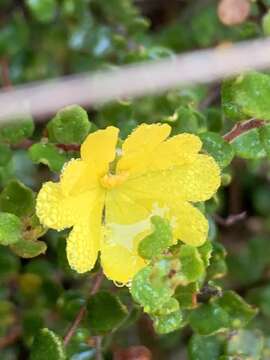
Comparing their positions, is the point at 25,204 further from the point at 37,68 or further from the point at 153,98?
the point at 37,68

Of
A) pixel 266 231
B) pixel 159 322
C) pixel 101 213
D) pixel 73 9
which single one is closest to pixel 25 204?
pixel 101 213

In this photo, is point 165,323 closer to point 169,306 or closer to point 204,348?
point 169,306

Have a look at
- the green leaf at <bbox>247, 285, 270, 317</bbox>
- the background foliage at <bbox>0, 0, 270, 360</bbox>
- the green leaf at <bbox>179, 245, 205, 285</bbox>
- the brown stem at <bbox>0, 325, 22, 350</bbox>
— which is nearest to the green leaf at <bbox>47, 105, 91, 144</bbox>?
the background foliage at <bbox>0, 0, 270, 360</bbox>

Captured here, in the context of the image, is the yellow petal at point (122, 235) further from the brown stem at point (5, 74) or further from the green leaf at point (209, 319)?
the brown stem at point (5, 74)

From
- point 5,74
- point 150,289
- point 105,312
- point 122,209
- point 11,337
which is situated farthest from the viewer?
point 5,74

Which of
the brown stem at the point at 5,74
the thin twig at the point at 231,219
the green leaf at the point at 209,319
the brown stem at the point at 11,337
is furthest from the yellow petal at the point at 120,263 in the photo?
the brown stem at the point at 5,74

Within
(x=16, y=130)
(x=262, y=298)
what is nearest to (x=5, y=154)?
(x=16, y=130)

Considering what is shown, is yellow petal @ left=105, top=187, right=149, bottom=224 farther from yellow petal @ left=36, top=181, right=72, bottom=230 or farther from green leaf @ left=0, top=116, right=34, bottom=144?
green leaf @ left=0, top=116, right=34, bottom=144
